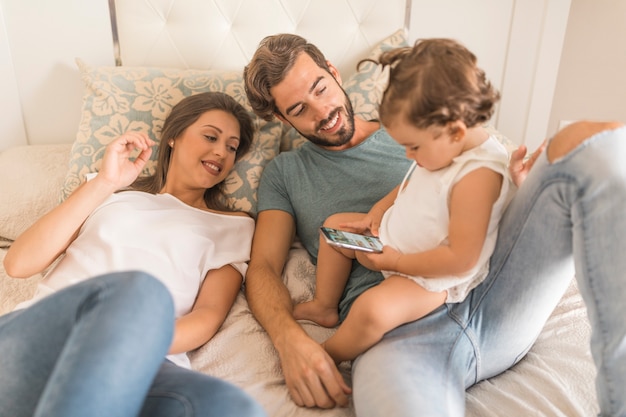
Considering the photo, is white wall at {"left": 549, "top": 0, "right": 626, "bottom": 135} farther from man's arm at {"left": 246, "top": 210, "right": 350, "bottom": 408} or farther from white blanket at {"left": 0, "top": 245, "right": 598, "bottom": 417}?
man's arm at {"left": 246, "top": 210, "right": 350, "bottom": 408}

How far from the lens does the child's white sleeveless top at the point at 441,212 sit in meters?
0.94

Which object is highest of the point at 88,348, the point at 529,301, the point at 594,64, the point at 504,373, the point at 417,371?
the point at 594,64

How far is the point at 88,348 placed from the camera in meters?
0.68

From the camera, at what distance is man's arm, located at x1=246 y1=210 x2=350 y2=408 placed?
1.01 meters

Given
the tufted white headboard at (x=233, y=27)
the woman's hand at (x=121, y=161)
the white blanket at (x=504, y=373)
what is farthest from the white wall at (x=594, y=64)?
the woman's hand at (x=121, y=161)

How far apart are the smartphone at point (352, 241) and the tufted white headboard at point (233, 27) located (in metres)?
1.05

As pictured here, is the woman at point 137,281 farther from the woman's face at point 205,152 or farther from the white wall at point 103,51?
the white wall at point 103,51

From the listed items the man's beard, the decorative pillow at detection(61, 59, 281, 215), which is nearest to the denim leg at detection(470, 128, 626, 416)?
the man's beard

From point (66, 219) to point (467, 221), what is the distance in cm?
91

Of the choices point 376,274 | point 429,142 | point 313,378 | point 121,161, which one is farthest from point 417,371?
point 121,161

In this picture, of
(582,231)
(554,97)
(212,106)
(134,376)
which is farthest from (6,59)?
(554,97)

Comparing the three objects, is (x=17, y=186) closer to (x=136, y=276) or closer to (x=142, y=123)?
(x=142, y=123)

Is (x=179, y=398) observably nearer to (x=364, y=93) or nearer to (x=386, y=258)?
(x=386, y=258)

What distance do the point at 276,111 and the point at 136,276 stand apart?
841 mm
